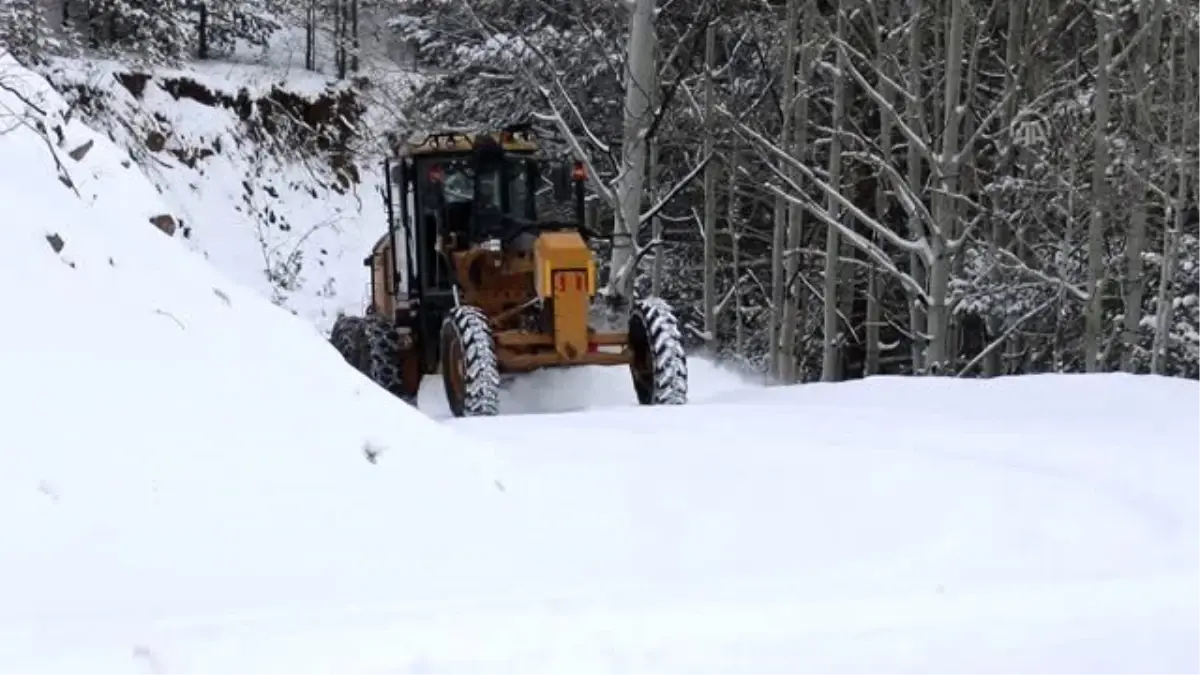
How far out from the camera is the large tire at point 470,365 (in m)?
8.54

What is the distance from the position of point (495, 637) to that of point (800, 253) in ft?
41.4

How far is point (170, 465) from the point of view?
14.2ft

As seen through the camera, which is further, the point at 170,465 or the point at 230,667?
the point at 170,465

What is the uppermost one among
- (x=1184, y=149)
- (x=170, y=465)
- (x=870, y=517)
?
(x=1184, y=149)

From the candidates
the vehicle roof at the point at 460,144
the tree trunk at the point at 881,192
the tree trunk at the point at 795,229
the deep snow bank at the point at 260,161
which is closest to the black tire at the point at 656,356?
the vehicle roof at the point at 460,144

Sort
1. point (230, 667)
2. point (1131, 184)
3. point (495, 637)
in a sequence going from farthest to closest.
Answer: point (1131, 184) → point (495, 637) → point (230, 667)

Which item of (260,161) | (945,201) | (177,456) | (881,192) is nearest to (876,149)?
(881,192)

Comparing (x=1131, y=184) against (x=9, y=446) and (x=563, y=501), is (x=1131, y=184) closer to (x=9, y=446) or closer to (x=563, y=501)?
(x=563, y=501)

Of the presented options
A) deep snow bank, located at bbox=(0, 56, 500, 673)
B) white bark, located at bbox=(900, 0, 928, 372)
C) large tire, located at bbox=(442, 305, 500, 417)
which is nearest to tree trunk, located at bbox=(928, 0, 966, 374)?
white bark, located at bbox=(900, 0, 928, 372)

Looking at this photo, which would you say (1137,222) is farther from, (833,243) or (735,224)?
(735,224)

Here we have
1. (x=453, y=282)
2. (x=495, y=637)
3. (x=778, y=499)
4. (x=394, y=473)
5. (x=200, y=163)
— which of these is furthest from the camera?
(x=200, y=163)

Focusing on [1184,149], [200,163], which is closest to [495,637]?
[1184,149]

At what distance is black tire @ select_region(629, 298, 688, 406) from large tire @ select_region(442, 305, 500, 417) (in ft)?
3.54

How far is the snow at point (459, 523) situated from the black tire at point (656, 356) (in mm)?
2274
